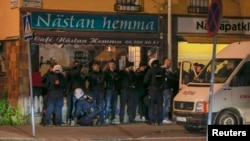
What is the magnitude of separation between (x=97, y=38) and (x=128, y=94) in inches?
80.8

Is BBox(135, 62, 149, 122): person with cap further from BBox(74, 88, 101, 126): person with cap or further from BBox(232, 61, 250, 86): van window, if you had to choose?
BBox(232, 61, 250, 86): van window

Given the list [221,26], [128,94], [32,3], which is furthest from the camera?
[221,26]

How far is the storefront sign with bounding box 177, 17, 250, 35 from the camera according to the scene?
19.5 meters

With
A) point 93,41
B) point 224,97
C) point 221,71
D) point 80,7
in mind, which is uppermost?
point 80,7

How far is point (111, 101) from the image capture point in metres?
17.7

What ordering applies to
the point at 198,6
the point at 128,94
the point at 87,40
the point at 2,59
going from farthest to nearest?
1. the point at 198,6
2. the point at 2,59
3. the point at 87,40
4. the point at 128,94

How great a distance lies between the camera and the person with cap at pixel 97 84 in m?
17.2

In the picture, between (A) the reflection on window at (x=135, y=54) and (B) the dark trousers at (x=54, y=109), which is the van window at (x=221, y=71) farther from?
(B) the dark trousers at (x=54, y=109)

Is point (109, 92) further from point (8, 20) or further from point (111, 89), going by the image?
point (8, 20)

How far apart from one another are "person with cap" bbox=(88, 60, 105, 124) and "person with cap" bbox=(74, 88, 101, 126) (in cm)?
27

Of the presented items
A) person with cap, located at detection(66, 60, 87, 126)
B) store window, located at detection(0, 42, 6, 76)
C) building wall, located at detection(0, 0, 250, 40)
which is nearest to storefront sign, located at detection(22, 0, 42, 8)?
building wall, located at detection(0, 0, 250, 40)

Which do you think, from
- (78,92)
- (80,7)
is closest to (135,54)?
(80,7)

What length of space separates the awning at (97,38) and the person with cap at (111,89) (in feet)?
3.06

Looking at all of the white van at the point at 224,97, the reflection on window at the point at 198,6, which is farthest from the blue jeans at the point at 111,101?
the reflection on window at the point at 198,6
